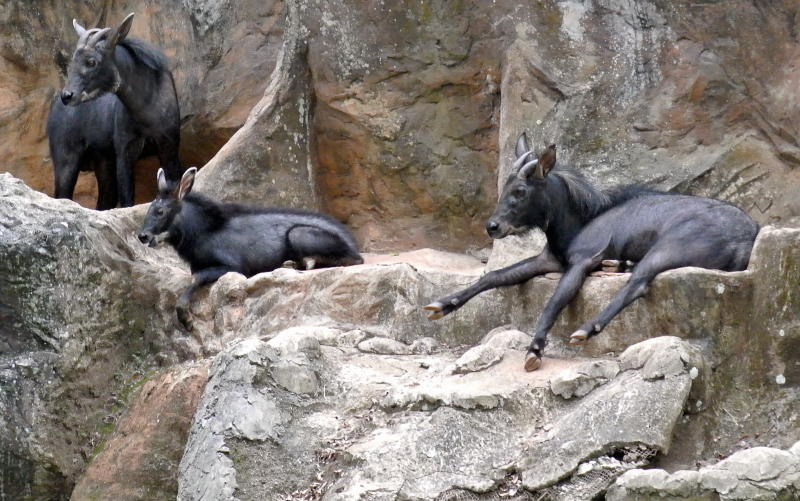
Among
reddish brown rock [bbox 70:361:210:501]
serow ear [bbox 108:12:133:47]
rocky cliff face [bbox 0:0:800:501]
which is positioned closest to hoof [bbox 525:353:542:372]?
rocky cliff face [bbox 0:0:800:501]

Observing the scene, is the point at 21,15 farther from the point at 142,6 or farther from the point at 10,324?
the point at 10,324

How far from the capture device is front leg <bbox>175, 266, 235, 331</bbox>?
11508mm

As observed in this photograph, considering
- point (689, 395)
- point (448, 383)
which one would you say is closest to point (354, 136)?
point (448, 383)

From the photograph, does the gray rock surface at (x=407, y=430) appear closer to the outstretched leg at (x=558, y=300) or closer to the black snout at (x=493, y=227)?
the outstretched leg at (x=558, y=300)

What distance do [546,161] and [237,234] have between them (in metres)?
3.26

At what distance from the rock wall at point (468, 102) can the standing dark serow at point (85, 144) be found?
75 cm

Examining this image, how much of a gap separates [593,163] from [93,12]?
7.46 metres

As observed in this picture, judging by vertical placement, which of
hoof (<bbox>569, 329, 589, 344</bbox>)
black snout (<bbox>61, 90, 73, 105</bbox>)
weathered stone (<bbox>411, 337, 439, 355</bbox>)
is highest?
black snout (<bbox>61, 90, 73, 105</bbox>)

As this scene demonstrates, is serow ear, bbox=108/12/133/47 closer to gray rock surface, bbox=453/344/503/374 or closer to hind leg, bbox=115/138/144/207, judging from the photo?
hind leg, bbox=115/138/144/207

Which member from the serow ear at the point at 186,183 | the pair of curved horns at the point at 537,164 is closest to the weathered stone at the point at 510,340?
the pair of curved horns at the point at 537,164

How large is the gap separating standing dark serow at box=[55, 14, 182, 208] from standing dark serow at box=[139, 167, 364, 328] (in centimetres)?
213

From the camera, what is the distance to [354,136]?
13.9 metres

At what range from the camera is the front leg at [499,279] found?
10.3 m

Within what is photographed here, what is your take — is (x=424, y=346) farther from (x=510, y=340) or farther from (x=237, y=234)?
(x=237, y=234)
